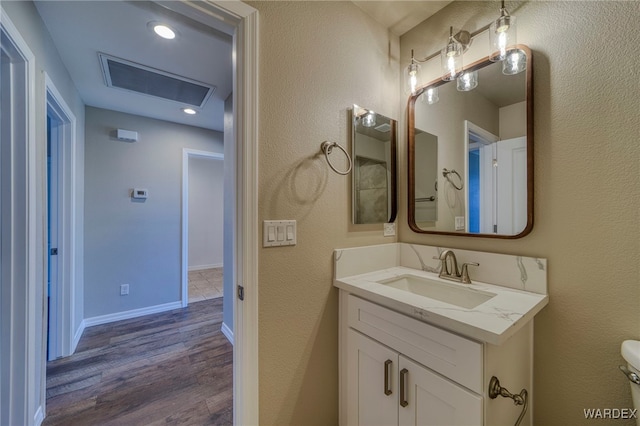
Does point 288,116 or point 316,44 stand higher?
point 316,44

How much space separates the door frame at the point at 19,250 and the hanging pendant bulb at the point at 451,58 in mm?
2034

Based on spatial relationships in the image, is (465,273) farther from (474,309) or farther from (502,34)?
(502,34)

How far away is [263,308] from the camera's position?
1.07m

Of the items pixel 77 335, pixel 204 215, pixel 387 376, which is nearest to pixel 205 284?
pixel 204 215

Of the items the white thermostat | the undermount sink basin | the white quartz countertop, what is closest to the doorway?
the white thermostat

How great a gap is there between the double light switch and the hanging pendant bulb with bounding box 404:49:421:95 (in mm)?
1090

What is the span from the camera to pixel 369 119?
1407mm

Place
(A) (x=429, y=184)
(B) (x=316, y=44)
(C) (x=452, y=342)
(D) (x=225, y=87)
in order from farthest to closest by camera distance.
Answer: (D) (x=225, y=87) → (A) (x=429, y=184) → (B) (x=316, y=44) → (C) (x=452, y=342)

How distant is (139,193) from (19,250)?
1.79 metres

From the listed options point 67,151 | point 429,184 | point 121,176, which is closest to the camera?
point 429,184

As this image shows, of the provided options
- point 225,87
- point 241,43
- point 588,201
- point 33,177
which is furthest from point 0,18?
point 588,201

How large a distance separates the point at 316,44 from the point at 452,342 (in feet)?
4.60

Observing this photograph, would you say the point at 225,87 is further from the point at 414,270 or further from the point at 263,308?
the point at 414,270

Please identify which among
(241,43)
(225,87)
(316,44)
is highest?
(225,87)
